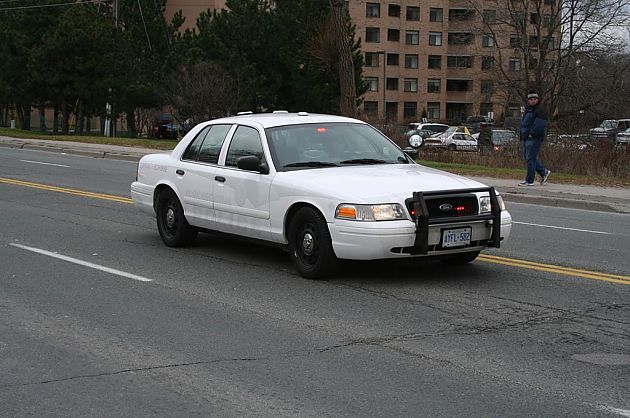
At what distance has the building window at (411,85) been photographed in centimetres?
10069

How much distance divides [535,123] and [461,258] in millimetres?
9661

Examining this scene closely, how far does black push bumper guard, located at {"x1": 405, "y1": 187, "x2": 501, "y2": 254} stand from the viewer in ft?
26.8

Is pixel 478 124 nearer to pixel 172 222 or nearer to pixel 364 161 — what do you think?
pixel 172 222

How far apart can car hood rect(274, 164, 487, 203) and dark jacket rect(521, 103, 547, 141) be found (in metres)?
9.63

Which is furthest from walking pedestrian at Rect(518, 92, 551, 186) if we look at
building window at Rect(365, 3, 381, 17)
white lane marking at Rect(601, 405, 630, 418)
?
building window at Rect(365, 3, 381, 17)

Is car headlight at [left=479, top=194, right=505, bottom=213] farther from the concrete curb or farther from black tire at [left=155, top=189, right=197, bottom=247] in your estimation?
the concrete curb

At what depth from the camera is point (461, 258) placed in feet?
30.9

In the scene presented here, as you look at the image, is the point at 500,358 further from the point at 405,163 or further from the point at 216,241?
the point at 216,241

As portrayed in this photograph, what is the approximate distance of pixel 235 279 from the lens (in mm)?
8977

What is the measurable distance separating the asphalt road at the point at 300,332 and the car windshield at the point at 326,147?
1.09 m

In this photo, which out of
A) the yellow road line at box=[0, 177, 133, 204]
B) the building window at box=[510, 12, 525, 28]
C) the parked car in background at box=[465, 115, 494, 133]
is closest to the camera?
the yellow road line at box=[0, 177, 133, 204]

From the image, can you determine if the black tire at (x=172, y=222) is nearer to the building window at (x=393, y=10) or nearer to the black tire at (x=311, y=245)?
the black tire at (x=311, y=245)

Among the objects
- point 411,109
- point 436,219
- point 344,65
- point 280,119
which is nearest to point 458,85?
point 411,109

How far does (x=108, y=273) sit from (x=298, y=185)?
2.17m
